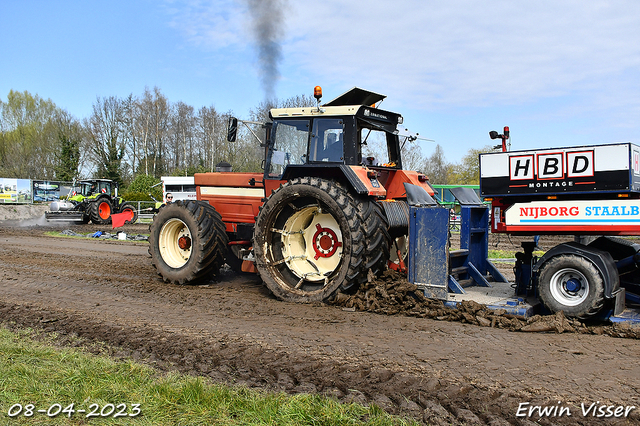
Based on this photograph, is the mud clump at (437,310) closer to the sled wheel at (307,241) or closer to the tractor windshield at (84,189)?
the sled wheel at (307,241)

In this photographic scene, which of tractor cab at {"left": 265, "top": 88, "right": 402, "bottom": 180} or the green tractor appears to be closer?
tractor cab at {"left": 265, "top": 88, "right": 402, "bottom": 180}

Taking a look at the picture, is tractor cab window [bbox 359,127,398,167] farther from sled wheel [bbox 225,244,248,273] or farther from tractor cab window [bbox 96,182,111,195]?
tractor cab window [bbox 96,182,111,195]

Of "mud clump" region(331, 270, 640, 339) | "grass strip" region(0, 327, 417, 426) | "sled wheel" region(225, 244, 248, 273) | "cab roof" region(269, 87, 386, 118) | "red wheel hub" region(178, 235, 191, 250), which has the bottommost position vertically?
"grass strip" region(0, 327, 417, 426)

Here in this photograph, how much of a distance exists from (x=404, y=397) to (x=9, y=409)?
8.48 ft

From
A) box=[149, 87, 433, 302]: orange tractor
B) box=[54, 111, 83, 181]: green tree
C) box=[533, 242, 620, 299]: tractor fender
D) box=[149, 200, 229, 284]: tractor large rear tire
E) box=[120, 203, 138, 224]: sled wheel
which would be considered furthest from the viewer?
box=[54, 111, 83, 181]: green tree

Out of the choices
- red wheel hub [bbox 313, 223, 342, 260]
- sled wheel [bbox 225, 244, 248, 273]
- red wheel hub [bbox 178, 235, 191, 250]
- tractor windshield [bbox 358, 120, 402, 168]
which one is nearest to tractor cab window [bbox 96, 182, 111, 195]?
sled wheel [bbox 225, 244, 248, 273]

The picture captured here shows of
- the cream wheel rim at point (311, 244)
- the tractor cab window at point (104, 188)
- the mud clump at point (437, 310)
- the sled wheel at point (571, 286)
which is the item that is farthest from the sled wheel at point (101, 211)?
the sled wheel at point (571, 286)

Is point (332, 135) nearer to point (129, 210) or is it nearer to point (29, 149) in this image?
point (129, 210)

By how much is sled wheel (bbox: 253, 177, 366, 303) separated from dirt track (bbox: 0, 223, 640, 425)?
0.34 meters

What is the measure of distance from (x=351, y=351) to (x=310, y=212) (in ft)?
8.56

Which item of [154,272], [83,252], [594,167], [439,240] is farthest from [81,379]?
[83,252]

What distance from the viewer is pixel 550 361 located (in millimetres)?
4117

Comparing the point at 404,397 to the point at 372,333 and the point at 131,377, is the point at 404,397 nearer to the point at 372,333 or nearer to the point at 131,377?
the point at 372,333

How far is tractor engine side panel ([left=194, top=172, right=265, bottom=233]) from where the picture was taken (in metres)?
7.64
